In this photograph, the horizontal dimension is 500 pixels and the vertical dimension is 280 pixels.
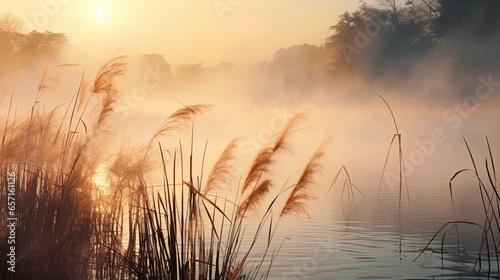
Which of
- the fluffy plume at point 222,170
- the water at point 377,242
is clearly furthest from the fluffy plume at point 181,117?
the water at point 377,242

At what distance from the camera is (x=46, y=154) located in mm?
5805

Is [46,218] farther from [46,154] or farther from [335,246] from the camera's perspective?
[335,246]

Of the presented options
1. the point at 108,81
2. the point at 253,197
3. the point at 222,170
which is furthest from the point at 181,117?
the point at 108,81

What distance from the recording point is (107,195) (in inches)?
244

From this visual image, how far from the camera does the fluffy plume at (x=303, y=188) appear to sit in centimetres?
486

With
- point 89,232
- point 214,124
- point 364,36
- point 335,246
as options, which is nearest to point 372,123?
point 364,36

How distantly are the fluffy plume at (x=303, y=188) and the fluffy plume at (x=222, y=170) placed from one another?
521mm

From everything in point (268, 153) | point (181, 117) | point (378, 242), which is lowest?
point (378, 242)

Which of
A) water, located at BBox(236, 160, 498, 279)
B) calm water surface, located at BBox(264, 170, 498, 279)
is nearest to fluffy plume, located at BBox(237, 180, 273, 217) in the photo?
calm water surface, located at BBox(264, 170, 498, 279)

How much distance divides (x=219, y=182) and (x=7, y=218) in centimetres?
182

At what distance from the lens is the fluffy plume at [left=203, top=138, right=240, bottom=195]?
4.96m

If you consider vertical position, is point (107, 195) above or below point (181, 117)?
below

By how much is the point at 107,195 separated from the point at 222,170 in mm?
1727

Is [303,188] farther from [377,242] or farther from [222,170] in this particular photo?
[377,242]
